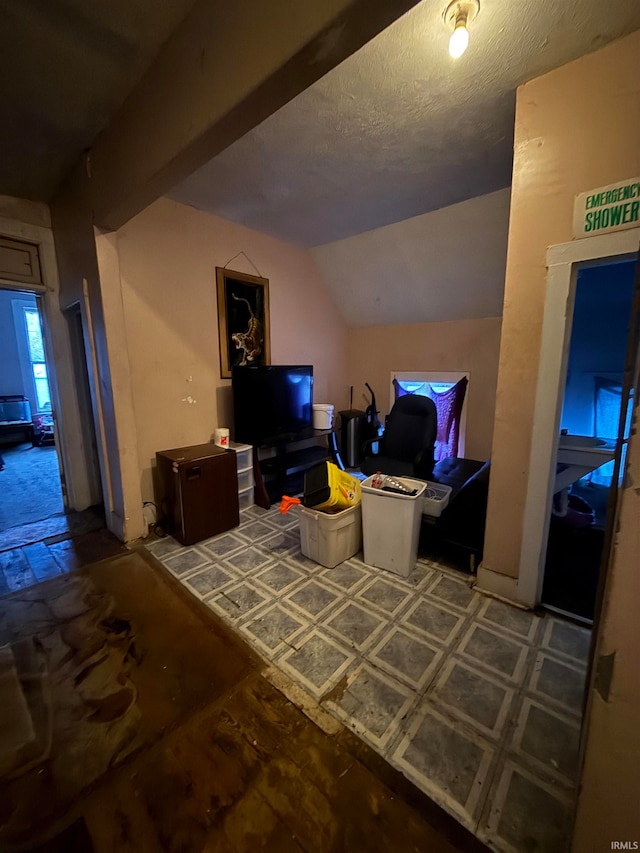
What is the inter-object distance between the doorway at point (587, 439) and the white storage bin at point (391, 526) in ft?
2.57

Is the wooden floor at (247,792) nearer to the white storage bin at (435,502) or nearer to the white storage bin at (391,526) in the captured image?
the white storage bin at (391,526)

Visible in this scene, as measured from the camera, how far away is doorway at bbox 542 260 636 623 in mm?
1980

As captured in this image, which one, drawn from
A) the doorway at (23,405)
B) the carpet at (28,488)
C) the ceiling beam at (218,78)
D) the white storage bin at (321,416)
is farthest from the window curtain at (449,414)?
the doorway at (23,405)

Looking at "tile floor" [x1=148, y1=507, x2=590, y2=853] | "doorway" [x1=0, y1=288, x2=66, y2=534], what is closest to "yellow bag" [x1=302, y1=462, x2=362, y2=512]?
"tile floor" [x1=148, y1=507, x2=590, y2=853]

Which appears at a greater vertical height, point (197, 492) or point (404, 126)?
point (404, 126)

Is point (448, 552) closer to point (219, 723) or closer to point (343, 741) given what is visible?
point (343, 741)

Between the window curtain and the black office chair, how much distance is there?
28.2 inches

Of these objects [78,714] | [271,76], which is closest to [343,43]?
[271,76]

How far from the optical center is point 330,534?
2.17 metres

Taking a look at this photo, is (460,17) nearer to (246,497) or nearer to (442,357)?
(442,357)

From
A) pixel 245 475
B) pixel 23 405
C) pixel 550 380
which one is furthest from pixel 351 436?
pixel 23 405

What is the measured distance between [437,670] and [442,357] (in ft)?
10.2

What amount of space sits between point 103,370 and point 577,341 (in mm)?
4599

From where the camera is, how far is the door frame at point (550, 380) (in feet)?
4.89
